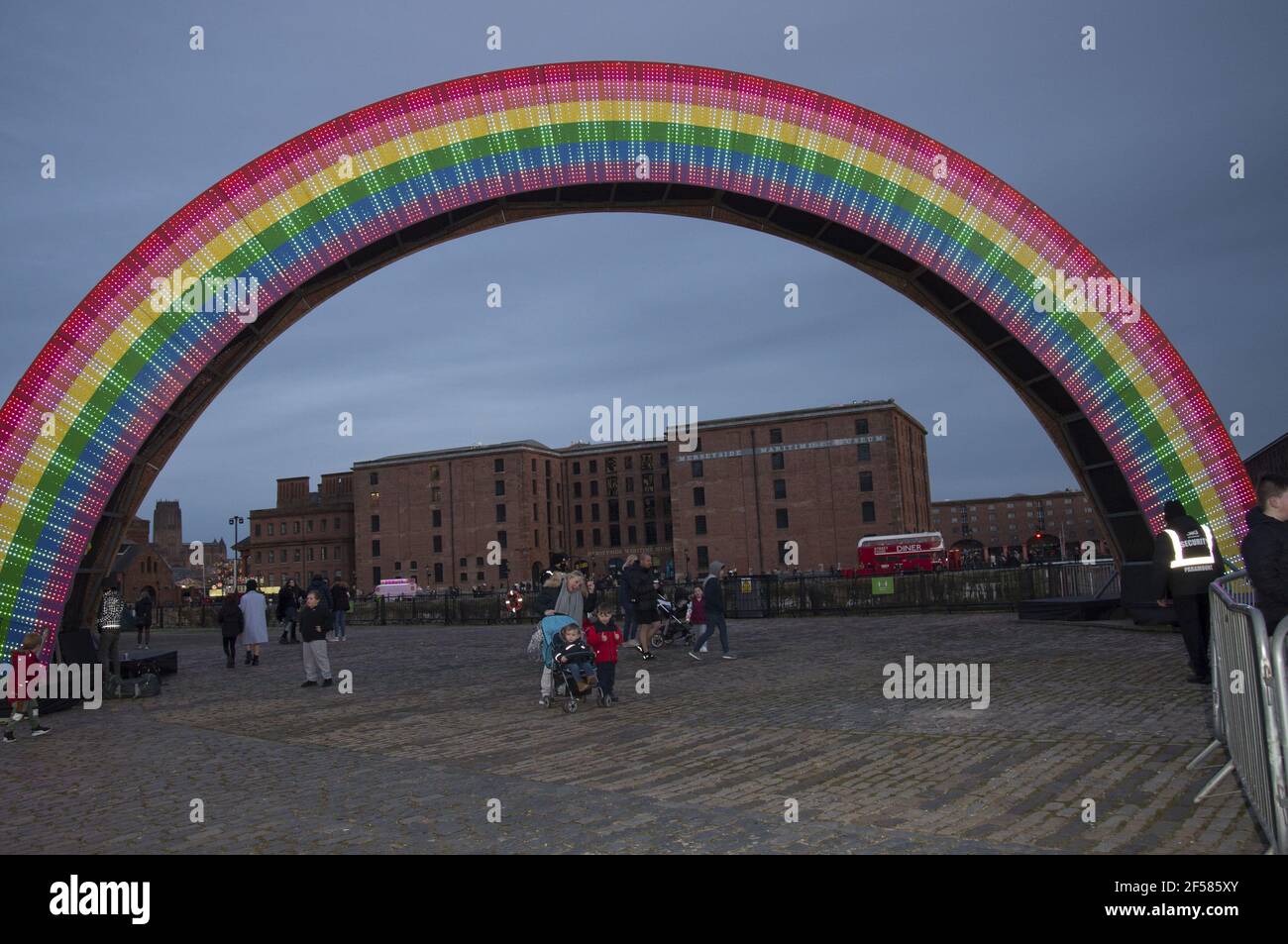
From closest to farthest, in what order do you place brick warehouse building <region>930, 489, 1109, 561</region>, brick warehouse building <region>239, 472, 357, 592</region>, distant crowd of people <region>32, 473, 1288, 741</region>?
distant crowd of people <region>32, 473, 1288, 741</region> → brick warehouse building <region>239, 472, 357, 592</region> → brick warehouse building <region>930, 489, 1109, 561</region>

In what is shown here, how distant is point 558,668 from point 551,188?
25.3 feet

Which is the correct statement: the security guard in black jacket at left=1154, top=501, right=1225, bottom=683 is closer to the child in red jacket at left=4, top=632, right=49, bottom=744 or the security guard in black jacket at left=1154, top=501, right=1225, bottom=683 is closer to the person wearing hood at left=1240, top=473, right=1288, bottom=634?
the person wearing hood at left=1240, top=473, right=1288, bottom=634

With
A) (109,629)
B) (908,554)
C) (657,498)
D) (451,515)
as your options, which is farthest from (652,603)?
(657,498)

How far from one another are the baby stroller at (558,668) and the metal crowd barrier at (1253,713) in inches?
269

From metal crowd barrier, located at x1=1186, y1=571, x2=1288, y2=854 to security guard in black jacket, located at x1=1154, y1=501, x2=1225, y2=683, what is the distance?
3.20 m

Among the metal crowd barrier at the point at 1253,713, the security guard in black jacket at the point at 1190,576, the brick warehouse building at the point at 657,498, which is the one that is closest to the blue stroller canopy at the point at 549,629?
the security guard in black jacket at the point at 1190,576

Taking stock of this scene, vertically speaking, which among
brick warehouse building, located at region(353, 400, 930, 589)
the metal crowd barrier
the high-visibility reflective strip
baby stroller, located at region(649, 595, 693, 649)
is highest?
brick warehouse building, located at region(353, 400, 930, 589)

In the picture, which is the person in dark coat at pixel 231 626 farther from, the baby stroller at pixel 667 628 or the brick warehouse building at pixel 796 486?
the brick warehouse building at pixel 796 486

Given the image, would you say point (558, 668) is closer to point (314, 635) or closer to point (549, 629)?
point (549, 629)

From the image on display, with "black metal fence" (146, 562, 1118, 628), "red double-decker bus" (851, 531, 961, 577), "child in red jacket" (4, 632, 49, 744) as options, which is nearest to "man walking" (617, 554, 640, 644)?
"black metal fence" (146, 562, 1118, 628)

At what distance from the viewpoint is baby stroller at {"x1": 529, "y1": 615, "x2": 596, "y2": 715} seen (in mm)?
11562
